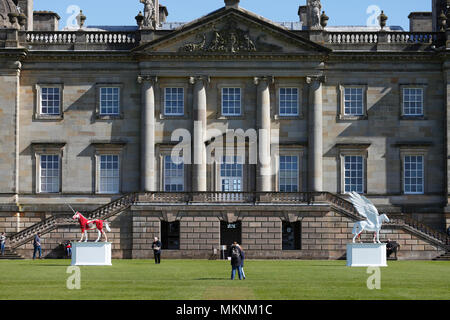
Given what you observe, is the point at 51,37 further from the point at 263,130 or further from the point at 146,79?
the point at 263,130

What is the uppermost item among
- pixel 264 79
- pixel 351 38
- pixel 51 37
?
pixel 51 37

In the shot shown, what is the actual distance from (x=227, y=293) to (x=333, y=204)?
93.2 feet

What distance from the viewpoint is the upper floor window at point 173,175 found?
63.8 meters

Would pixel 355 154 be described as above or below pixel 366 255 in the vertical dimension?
above

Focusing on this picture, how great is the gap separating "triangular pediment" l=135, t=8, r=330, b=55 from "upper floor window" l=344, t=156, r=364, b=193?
7127 millimetres

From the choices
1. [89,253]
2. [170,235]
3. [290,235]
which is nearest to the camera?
[89,253]

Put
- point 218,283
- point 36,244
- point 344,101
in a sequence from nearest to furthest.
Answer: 1. point 218,283
2. point 36,244
3. point 344,101

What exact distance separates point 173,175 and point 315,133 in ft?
30.6

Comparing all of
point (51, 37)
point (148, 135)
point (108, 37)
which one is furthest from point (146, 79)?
point (51, 37)

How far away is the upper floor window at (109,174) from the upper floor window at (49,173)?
8.92 ft

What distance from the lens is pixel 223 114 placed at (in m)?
64.2

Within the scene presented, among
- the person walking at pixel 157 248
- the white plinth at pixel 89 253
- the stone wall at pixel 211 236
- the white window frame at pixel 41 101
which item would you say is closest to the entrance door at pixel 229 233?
the stone wall at pixel 211 236

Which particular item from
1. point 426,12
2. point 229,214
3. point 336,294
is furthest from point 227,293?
point 426,12

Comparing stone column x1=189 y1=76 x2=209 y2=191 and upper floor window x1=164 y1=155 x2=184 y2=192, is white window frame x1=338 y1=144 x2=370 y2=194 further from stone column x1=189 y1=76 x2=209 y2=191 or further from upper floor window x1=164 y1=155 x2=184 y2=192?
upper floor window x1=164 y1=155 x2=184 y2=192
